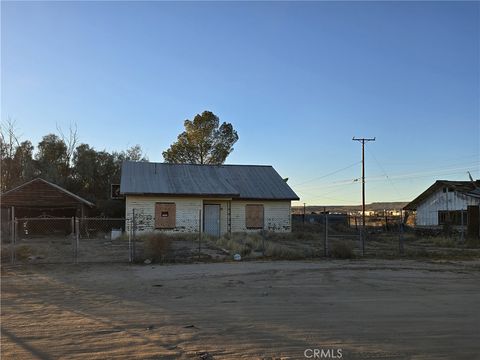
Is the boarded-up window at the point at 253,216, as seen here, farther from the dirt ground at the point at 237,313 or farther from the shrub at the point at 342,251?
the dirt ground at the point at 237,313

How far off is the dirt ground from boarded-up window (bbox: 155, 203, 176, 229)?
16655 mm

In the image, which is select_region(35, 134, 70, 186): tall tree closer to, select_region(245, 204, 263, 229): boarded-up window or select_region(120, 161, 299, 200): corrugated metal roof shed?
select_region(120, 161, 299, 200): corrugated metal roof shed

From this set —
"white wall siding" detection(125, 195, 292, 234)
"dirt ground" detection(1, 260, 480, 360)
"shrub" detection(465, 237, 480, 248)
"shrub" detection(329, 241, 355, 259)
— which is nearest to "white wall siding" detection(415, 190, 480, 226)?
"shrub" detection(465, 237, 480, 248)

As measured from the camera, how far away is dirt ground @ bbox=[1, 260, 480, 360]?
6219 mm

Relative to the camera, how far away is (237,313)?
8.30 m

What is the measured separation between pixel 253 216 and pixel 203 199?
3.70m

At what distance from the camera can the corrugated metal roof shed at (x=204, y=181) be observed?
3156cm

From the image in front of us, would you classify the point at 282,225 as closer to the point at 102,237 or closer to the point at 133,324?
the point at 102,237

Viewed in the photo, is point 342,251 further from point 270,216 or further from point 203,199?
point 270,216

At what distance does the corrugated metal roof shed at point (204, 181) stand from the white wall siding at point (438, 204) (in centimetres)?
1154

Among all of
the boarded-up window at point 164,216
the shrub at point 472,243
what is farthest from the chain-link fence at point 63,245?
the shrub at point 472,243

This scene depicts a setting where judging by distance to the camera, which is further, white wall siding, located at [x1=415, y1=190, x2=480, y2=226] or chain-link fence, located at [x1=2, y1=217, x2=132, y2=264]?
white wall siding, located at [x1=415, y1=190, x2=480, y2=226]

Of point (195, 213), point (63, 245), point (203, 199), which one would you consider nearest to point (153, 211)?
point (195, 213)

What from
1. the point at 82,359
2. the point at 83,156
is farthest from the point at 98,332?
the point at 83,156
